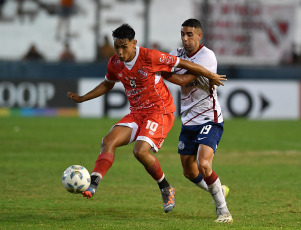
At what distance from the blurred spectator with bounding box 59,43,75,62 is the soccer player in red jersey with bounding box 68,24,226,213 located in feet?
52.4

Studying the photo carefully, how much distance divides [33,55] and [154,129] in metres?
16.6

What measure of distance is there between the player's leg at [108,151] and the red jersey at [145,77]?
354mm

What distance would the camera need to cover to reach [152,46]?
Answer: 23875mm

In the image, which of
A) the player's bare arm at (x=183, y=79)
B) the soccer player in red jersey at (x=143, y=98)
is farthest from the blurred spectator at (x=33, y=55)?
the player's bare arm at (x=183, y=79)

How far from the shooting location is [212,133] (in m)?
7.79

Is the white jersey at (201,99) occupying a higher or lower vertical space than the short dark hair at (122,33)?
lower

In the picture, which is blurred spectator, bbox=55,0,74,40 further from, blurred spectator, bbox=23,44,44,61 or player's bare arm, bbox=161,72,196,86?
player's bare arm, bbox=161,72,196,86

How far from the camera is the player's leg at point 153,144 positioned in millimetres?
7668

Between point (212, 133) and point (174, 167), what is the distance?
508cm

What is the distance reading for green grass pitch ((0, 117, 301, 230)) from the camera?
24.5 ft

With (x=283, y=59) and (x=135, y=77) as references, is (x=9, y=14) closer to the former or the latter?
(x=283, y=59)

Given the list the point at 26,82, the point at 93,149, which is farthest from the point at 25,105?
the point at 93,149

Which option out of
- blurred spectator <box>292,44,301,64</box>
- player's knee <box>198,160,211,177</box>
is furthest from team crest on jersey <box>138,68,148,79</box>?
blurred spectator <box>292,44,301,64</box>

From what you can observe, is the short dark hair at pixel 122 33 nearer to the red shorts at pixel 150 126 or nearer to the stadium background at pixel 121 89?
the red shorts at pixel 150 126
